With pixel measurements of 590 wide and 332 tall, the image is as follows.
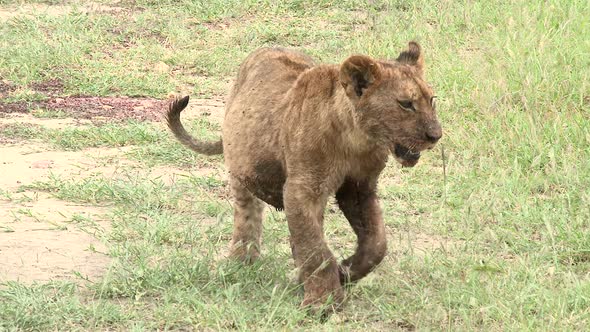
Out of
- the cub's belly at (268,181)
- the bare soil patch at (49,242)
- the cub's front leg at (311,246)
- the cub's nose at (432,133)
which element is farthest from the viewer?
the bare soil patch at (49,242)

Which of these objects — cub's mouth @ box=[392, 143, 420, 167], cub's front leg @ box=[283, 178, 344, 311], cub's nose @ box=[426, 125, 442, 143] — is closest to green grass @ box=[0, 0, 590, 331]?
cub's front leg @ box=[283, 178, 344, 311]

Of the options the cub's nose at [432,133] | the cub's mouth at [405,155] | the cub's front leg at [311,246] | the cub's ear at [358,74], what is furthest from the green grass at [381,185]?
the cub's ear at [358,74]

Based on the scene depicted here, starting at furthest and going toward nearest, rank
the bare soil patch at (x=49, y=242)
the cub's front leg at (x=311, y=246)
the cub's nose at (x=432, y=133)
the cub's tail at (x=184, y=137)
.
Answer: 1. the cub's tail at (x=184, y=137)
2. the bare soil patch at (x=49, y=242)
3. the cub's front leg at (x=311, y=246)
4. the cub's nose at (x=432, y=133)

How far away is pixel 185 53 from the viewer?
33.3ft

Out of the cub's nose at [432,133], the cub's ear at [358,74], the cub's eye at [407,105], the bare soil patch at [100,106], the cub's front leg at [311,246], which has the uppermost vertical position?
the cub's ear at [358,74]

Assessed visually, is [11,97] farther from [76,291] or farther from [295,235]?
[295,235]

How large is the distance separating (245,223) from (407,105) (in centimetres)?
125

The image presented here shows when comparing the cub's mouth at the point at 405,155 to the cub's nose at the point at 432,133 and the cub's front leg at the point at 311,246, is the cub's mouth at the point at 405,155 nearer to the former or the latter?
the cub's nose at the point at 432,133

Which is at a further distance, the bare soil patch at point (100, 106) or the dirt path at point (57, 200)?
the bare soil patch at point (100, 106)

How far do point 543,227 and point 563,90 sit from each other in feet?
6.30

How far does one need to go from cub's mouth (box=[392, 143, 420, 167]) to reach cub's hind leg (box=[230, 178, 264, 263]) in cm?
106

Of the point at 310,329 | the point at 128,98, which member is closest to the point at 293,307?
the point at 310,329

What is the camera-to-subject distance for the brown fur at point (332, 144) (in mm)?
4773

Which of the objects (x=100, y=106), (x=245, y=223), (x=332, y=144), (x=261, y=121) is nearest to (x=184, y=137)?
(x=245, y=223)
